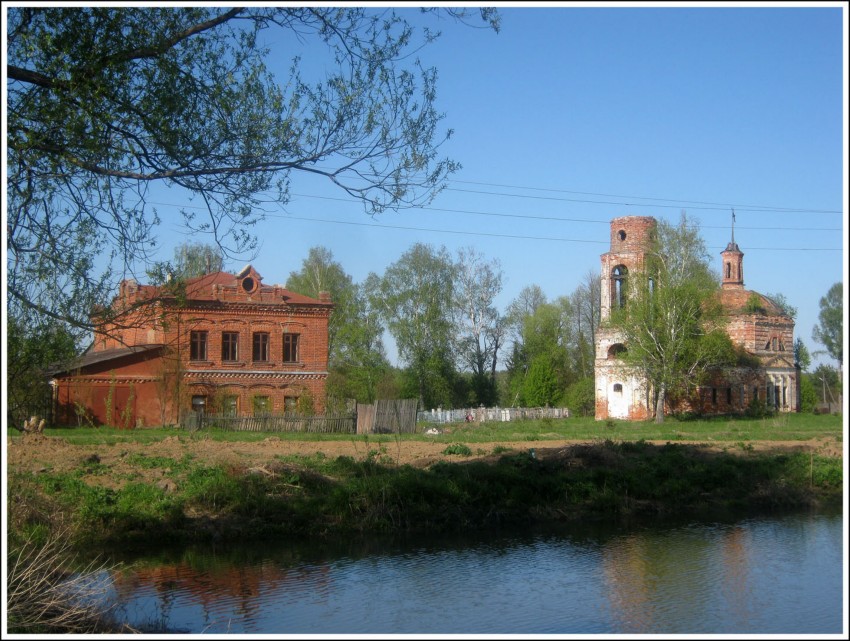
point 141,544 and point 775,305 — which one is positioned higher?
point 775,305

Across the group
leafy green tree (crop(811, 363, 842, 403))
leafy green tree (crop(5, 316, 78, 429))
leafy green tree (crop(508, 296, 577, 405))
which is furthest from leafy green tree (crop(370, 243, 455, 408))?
leafy green tree (crop(5, 316, 78, 429))

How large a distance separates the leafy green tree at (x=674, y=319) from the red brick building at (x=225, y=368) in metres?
17.7

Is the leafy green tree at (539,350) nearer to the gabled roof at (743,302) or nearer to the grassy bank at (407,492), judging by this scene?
the gabled roof at (743,302)

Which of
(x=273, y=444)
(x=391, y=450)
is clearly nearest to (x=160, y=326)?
(x=391, y=450)

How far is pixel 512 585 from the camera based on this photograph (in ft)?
43.7

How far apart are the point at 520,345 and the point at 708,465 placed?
43065 millimetres

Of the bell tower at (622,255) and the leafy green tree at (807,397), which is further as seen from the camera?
the leafy green tree at (807,397)

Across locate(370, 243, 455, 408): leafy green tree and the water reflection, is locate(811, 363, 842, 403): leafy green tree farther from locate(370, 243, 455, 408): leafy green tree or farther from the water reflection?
the water reflection

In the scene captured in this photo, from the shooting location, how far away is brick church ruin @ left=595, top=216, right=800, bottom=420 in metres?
52.3

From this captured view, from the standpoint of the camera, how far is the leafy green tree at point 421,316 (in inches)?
2224

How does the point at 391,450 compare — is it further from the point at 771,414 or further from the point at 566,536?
the point at 771,414

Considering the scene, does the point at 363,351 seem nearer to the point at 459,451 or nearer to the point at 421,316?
the point at 421,316

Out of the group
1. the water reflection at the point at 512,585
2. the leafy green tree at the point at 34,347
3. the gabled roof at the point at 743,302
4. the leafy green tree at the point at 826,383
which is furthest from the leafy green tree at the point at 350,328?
the leafy green tree at the point at 34,347

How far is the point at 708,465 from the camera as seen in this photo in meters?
23.5
